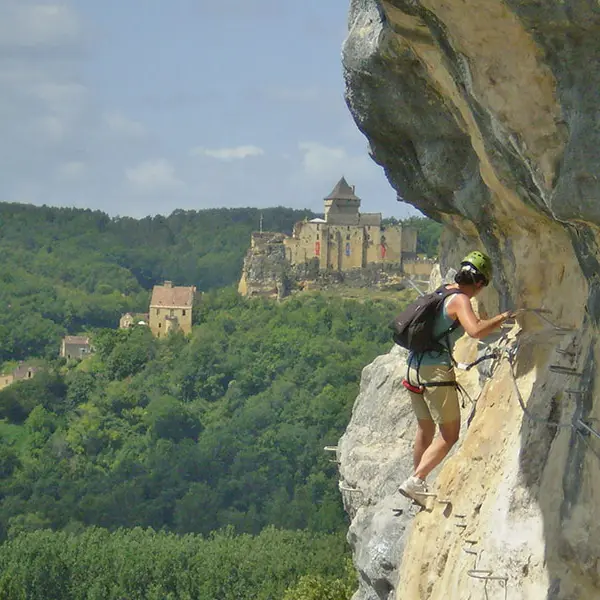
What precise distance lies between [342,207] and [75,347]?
20.5 m

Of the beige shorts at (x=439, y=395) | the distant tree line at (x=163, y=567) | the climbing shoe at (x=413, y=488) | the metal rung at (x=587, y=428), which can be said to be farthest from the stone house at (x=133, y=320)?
the metal rung at (x=587, y=428)

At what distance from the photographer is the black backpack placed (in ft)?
32.1

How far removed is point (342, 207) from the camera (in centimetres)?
11675

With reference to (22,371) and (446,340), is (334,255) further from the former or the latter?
(446,340)

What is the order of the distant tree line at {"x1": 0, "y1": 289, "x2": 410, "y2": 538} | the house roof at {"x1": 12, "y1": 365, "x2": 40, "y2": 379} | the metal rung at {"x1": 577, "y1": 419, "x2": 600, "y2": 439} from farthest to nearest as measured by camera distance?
the house roof at {"x1": 12, "y1": 365, "x2": 40, "y2": 379}, the distant tree line at {"x1": 0, "y1": 289, "x2": 410, "y2": 538}, the metal rung at {"x1": 577, "y1": 419, "x2": 600, "y2": 439}

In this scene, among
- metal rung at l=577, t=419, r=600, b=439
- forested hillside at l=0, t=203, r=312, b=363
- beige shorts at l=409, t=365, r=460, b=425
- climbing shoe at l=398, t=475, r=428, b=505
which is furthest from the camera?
forested hillside at l=0, t=203, r=312, b=363

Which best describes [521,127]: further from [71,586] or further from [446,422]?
[71,586]

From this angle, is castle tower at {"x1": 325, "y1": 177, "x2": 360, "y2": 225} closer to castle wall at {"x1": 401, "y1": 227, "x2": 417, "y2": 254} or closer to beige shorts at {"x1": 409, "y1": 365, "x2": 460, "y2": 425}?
castle wall at {"x1": 401, "y1": 227, "x2": 417, "y2": 254}

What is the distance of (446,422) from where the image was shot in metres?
10.1

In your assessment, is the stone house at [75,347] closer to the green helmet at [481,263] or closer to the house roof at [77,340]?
the house roof at [77,340]

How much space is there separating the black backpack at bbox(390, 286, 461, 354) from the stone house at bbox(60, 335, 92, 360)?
10722 centimetres

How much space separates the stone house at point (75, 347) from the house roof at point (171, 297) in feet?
18.4

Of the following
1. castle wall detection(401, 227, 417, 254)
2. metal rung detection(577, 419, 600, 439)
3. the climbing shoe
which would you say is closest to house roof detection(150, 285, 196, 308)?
castle wall detection(401, 227, 417, 254)

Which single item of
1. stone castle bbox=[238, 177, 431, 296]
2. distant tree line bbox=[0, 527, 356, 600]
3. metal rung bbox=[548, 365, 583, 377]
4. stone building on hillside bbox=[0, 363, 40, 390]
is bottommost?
distant tree line bbox=[0, 527, 356, 600]
